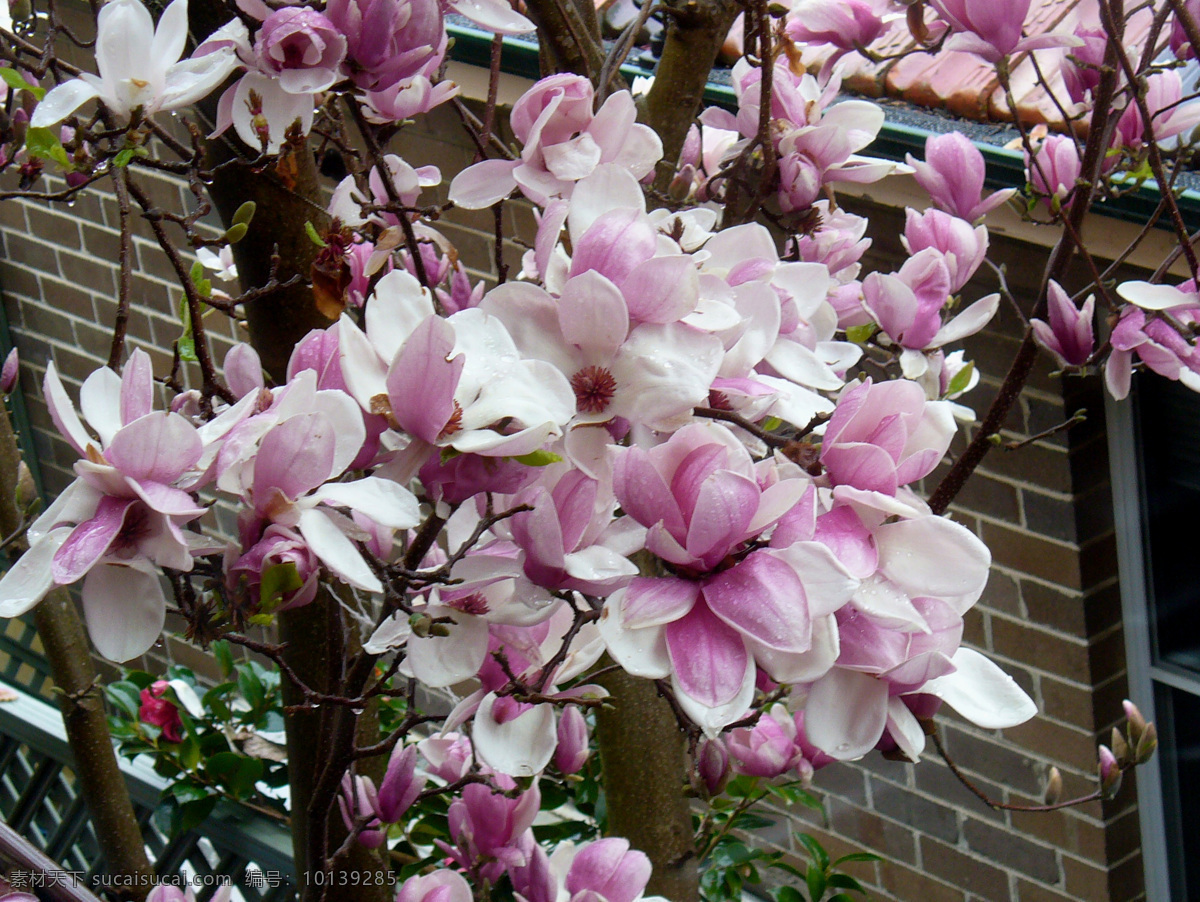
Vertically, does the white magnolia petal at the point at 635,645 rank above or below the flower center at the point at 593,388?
below

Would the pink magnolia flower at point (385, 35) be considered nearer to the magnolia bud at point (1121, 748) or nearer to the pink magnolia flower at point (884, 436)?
the pink magnolia flower at point (884, 436)

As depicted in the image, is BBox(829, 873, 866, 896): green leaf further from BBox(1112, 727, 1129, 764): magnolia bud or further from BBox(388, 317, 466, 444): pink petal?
BBox(388, 317, 466, 444): pink petal

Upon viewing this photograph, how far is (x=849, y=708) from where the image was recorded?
533 mm

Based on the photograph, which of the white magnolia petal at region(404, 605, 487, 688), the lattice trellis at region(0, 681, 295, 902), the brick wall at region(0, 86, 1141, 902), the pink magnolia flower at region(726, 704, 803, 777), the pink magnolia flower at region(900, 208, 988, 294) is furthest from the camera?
the brick wall at region(0, 86, 1141, 902)

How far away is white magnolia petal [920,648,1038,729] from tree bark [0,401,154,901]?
4.29ft

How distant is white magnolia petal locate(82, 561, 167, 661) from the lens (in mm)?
509

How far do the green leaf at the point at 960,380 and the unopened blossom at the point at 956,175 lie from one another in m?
0.17

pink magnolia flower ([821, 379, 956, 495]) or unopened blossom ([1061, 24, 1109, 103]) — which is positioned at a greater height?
unopened blossom ([1061, 24, 1109, 103])

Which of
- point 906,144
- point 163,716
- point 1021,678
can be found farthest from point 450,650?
point 1021,678

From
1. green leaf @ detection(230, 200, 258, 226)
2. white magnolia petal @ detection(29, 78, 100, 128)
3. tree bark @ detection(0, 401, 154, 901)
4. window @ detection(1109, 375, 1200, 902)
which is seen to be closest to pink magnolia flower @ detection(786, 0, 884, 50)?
green leaf @ detection(230, 200, 258, 226)

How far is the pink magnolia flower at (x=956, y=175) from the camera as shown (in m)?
1.10

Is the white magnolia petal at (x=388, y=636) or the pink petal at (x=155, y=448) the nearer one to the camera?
the pink petal at (x=155, y=448)

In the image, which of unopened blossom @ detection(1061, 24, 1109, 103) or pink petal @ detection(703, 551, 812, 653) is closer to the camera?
pink petal @ detection(703, 551, 812, 653)

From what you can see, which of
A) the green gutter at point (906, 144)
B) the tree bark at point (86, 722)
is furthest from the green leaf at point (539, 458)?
the tree bark at point (86, 722)
